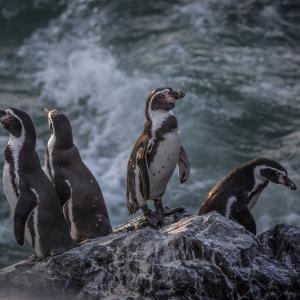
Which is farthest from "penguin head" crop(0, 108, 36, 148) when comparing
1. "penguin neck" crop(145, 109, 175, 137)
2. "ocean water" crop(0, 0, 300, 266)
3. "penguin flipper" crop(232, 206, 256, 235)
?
"ocean water" crop(0, 0, 300, 266)

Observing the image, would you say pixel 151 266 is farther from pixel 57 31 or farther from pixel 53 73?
pixel 57 31

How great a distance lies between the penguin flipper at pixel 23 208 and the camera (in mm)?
7309

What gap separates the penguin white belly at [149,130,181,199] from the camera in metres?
8.16

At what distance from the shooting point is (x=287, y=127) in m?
15.4

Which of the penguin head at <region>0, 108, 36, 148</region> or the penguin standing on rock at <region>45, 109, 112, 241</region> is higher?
the penguin head at <region>0, 108, 36, 148</region>

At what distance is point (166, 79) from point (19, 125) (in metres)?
9.70

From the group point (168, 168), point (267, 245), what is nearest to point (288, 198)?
point (168, 168)

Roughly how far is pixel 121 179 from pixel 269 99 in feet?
11.7

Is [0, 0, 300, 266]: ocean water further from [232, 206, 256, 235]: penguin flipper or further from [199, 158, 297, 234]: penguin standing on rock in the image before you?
[232, 206, 256, 235]: penguin flipper

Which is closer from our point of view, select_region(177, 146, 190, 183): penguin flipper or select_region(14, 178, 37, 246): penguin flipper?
select_region(14, 178, 37, 246): penguin flipper

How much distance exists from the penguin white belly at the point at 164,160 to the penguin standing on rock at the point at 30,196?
1.16m

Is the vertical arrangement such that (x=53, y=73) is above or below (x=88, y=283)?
below

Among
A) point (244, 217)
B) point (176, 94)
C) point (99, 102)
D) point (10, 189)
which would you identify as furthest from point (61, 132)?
point (99, 102)

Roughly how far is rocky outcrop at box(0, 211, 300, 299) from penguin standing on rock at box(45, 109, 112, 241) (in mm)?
988
